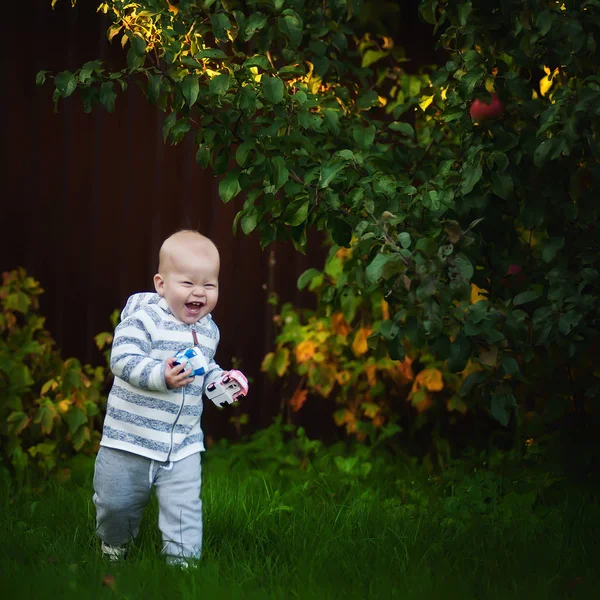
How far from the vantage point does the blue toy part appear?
8.91 ft

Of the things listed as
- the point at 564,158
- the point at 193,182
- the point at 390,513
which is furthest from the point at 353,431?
the point at 564,158

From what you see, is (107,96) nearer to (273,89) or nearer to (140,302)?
(273,89)

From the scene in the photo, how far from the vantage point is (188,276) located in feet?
9.41

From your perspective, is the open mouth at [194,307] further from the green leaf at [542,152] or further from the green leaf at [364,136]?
the green leaf at [542,152]

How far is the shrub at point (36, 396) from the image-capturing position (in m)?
3.96

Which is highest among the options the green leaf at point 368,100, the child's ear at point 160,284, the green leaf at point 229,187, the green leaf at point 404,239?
the green leaf at point 368,100

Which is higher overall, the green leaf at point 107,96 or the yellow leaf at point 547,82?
the yellow leaf at point 547,82

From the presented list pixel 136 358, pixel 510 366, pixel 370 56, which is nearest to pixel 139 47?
pixel 136 358

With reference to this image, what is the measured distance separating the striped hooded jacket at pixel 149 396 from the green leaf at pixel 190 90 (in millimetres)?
633

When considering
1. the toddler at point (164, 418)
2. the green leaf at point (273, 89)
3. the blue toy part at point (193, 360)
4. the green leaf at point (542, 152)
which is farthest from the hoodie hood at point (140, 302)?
the green leaf at point (542, 152)

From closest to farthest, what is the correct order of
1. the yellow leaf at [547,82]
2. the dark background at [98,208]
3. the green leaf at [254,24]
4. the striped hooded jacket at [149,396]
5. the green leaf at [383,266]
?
the green leaf at [383,266] < the striped hooded jacket at [149,396] < the green leaf at [254,24] < the yellow leaf at [547,82] < the dark background at [98,208]

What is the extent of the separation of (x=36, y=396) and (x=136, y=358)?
1.77 metres

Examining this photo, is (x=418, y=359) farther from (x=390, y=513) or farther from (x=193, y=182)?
(x=193, y=182)

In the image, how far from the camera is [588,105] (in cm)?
272
